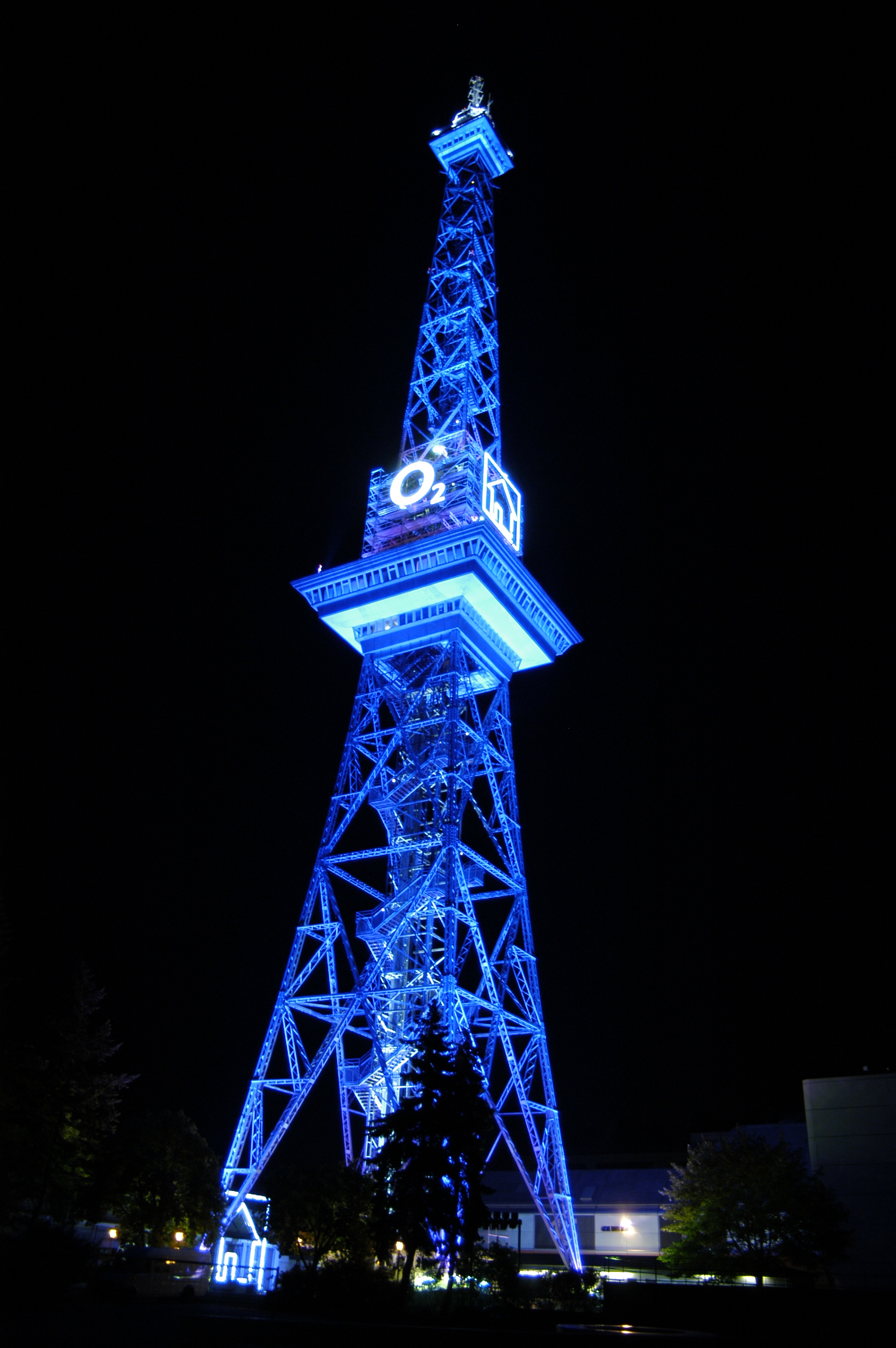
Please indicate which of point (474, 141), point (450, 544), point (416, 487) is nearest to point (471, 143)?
point (474, 141)

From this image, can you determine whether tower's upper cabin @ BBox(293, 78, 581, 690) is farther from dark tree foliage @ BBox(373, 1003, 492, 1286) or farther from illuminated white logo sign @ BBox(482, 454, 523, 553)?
dark tree foliage @ BBox(373, 1003, 492, 1286)

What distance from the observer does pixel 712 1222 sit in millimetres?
43906

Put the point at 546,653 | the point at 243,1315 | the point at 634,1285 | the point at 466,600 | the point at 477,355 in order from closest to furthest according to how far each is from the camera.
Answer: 1. the point at 243,1315
2. the point at 634,1285
3. the point at 466,600
4. the point at 546,653
5. the point at 477,355

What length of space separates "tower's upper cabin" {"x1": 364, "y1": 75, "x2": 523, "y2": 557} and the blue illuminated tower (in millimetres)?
129

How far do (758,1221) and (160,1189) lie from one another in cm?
2315

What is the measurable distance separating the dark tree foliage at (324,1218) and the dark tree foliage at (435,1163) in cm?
493

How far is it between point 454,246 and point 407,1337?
5602 centimetres

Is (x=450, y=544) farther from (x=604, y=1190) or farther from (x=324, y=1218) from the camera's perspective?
(x=604, y=1190)

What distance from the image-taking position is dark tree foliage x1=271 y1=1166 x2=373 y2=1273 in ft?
107

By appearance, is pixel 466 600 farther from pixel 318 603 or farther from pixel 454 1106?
pixel 454 1106

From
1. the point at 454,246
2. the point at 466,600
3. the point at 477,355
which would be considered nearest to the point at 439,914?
the point at 466,600

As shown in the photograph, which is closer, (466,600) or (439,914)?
(439,914)

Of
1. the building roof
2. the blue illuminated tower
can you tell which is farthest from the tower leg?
the building roof

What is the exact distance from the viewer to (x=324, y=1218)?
33.1 m
